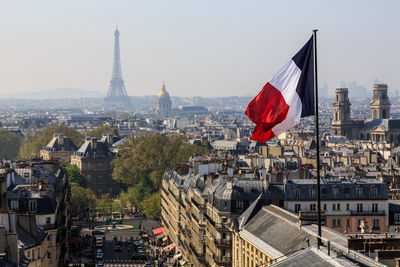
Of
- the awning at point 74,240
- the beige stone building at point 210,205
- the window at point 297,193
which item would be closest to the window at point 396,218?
the window at point 297,193

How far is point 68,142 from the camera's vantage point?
176 metres

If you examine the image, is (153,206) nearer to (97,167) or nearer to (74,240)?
(74,240)

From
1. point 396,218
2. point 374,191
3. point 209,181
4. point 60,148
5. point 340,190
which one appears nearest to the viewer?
point 396,218

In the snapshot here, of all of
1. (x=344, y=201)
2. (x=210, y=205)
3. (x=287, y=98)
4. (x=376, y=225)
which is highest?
(x=287, y=98)

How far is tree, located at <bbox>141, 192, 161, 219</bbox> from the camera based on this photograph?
113 m

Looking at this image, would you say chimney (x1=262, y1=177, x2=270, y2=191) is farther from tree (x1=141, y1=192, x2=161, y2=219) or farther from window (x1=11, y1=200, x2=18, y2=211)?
tree (x1=141, y1=192, x2=161, y2=219)

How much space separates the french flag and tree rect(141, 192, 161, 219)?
83.0 m

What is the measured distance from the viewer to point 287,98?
2975 centimetres

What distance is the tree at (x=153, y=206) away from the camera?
113m

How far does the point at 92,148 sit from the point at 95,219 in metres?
43.5

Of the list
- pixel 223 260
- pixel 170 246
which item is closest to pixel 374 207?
pixel 223 260

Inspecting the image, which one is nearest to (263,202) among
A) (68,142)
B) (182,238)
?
(182,238)

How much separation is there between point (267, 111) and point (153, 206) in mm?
84173

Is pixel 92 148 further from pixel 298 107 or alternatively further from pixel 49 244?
pixel 298 107
